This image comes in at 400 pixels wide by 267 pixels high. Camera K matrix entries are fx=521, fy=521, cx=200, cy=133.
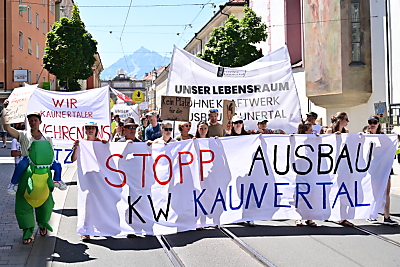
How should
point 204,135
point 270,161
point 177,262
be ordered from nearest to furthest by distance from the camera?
1. point 177,262
2. point 270,161
3. point 204,135

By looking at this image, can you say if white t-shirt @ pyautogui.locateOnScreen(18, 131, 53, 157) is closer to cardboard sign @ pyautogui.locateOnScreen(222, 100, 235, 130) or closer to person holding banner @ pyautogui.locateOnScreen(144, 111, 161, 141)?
person holding banner @ pyautogui.locateOnScreen(144, 111, 161, 141)

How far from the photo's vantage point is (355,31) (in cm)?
2217

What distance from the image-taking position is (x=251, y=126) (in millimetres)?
11617

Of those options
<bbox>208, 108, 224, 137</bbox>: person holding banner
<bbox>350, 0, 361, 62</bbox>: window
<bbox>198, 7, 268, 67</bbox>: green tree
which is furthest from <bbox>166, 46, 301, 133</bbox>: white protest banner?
<bbox>198, 7, 268, 67</bbox>: green tree

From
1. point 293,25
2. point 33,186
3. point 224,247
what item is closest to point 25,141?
point 33,186

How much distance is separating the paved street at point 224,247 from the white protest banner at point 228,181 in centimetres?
24

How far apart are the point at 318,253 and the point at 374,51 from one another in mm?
17172

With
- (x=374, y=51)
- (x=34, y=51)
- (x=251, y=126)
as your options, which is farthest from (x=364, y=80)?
(x=34, y=51)

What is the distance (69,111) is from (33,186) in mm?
5356

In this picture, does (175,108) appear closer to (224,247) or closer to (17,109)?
A: (17,109)

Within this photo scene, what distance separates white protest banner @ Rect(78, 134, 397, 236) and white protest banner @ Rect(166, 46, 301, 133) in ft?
10.1

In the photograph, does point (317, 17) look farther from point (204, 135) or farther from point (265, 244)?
point (265, 244)

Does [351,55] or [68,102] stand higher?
[351,55]

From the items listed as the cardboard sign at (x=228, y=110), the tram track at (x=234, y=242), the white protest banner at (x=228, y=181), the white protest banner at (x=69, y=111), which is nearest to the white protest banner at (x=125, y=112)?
the white protest banner at (x=69, y=111)
